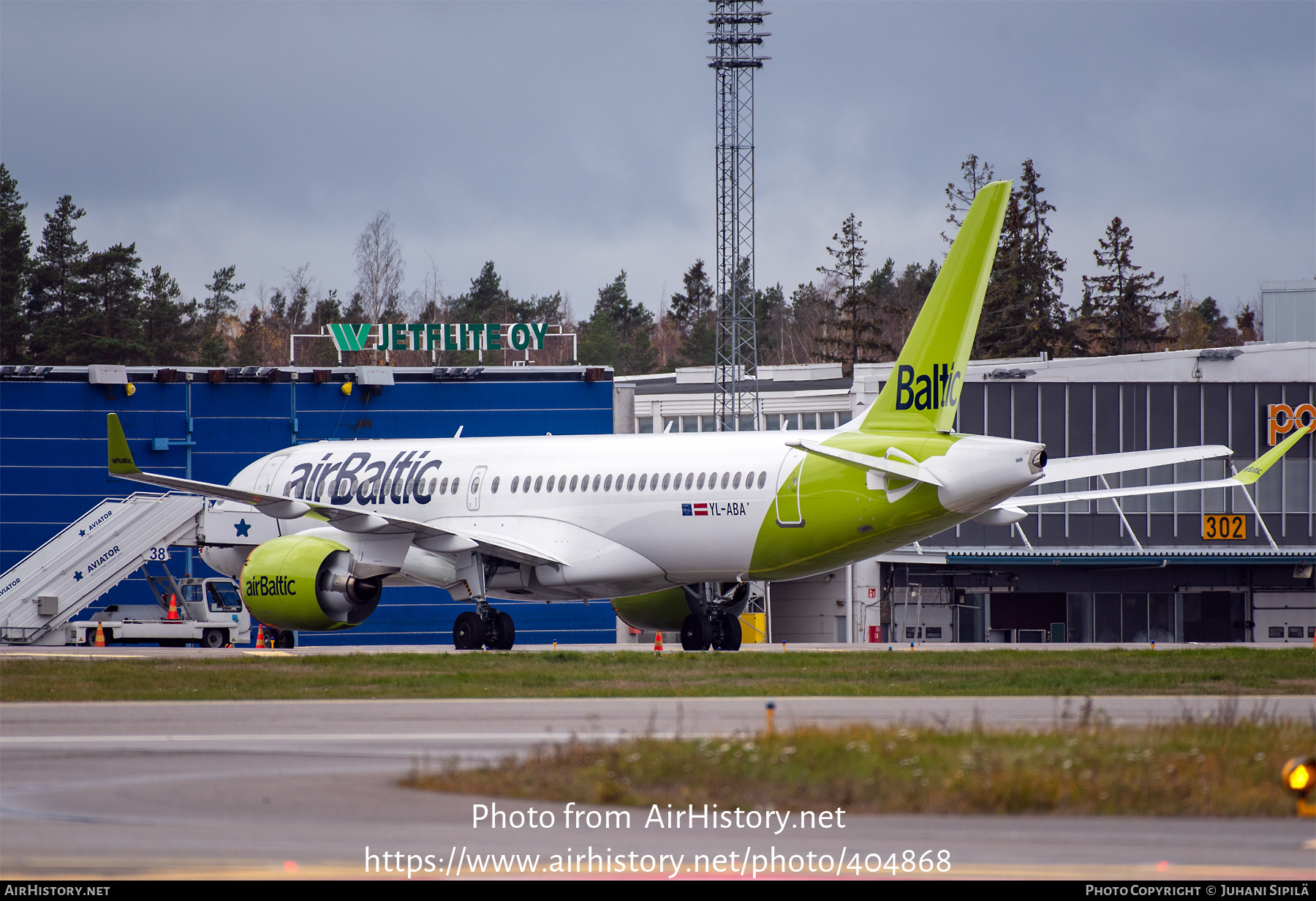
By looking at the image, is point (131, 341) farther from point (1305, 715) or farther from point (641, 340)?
point (1305, 715)

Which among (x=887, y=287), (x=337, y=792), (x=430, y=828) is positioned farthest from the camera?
(x=887, y=287)

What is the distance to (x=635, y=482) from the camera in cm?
2798

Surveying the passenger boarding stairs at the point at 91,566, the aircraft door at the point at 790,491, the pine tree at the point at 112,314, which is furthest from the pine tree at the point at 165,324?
the aircraft door at the point at 790,491

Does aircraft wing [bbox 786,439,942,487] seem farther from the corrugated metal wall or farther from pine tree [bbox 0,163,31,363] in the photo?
pine tree [bbox 0,163,31,363]

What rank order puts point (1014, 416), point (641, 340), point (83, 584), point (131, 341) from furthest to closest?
1. point (641, 340)
2. point (131, 341)
3. point (1014, 416)
4. point (83, 584)

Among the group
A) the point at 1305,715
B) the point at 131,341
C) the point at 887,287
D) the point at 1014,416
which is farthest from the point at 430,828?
the point at 887,287

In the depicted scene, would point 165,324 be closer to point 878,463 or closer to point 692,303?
point 692,303

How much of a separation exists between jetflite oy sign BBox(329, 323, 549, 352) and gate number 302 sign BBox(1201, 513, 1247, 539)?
2279 centimetres

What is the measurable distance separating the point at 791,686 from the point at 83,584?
2620 centimetres

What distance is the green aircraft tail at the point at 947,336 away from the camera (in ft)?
77.3

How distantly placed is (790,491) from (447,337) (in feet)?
92.8

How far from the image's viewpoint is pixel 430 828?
28.7 ft

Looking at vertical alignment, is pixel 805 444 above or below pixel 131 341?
below

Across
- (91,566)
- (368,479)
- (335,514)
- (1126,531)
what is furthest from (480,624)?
(1126,531)
